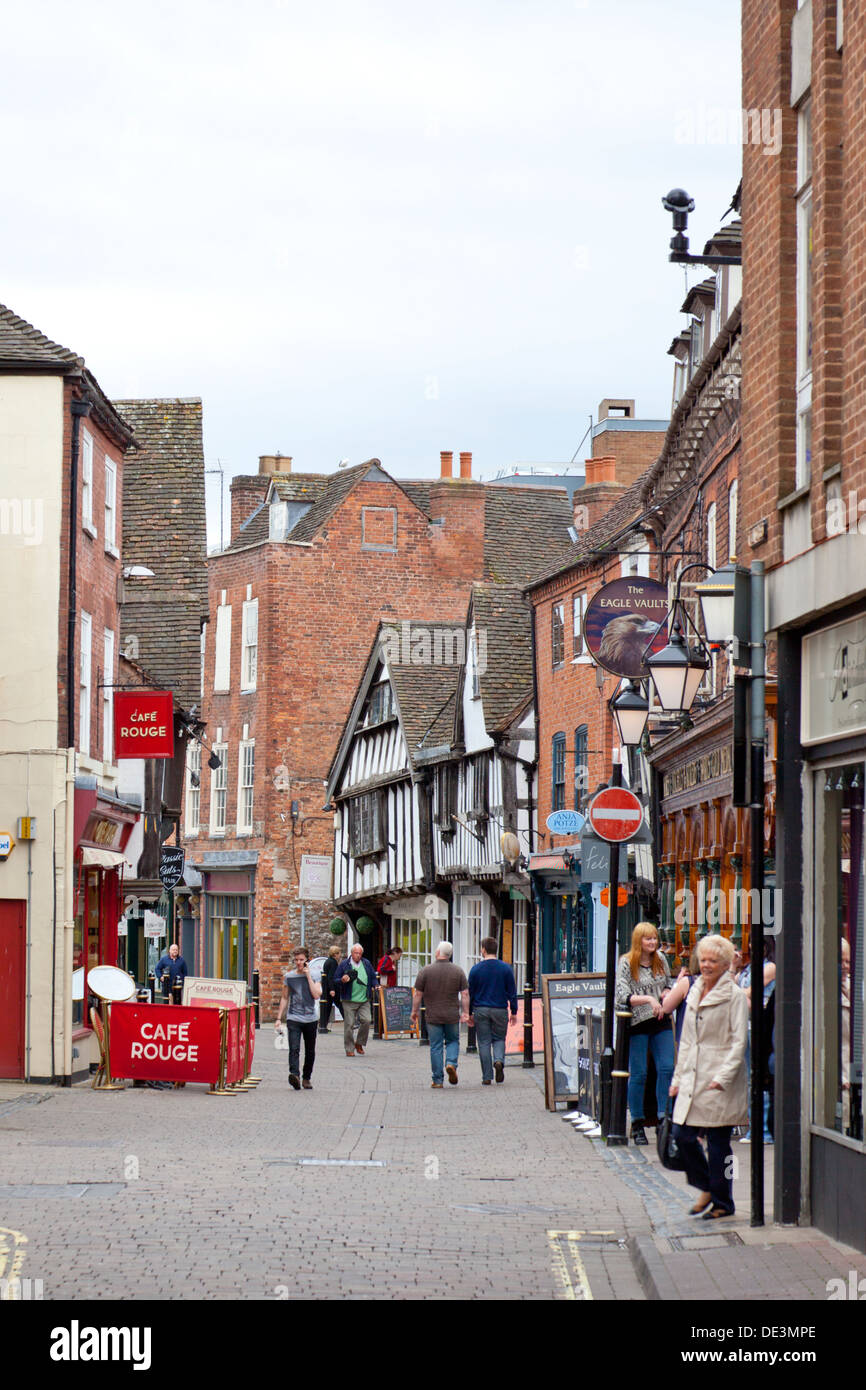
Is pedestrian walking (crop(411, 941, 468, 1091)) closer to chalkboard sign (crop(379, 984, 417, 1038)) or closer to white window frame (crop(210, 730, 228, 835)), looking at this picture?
chalkboard sign (crop(379, 984, 417, 1038))

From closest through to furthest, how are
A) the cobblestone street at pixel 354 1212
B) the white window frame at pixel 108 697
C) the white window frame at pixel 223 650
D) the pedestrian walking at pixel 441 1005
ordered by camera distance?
the cobblestone street at pixel 354 1212 < the pedestrian walking at pixel 441 1005 < the white window frame at pixel 108 697 < the white window frame at pixel 223 650

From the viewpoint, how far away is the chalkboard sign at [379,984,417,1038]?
35531mm

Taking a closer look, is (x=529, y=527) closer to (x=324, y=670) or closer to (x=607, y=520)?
(x=324, y=670)

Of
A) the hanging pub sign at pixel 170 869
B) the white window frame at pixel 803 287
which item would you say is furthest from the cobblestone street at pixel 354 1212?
the hanging pub sign at pixel 170 869

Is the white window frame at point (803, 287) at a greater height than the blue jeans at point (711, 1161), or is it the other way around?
the white window frame at point (803, 287)

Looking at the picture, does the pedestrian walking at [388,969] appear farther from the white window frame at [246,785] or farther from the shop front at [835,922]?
the shop front at [835,922]

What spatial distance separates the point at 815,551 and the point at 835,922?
2029 mm

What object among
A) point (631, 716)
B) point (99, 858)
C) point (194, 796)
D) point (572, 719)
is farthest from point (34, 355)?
point (194, 796)

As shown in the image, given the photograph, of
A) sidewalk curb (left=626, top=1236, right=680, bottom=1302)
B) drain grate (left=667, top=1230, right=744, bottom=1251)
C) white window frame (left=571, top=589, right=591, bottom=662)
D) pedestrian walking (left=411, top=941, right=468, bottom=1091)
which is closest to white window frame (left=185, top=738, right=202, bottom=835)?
white window frame (left=571, top=589, right=591, bottom=662)

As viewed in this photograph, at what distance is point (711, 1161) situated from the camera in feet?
36.6

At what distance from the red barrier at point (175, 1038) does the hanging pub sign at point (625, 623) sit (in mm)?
5986

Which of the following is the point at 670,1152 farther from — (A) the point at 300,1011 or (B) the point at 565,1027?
(A) the point at 300,1011

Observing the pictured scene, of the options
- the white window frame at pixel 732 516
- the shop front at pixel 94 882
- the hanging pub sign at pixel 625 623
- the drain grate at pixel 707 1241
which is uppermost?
the white window frame at pixel 732 516

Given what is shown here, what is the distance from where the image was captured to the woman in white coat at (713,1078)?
11148 millimetres
